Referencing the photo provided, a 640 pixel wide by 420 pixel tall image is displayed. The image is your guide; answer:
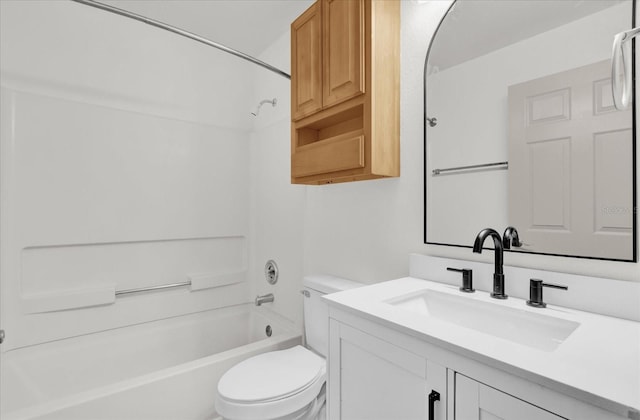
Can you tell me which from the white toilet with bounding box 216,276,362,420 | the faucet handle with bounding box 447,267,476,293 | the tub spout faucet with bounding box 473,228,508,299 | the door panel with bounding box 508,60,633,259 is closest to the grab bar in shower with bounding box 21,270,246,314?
the white toilet with bounding box 216,276,362,420

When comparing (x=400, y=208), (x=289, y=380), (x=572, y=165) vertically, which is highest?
(x=572, y=165)

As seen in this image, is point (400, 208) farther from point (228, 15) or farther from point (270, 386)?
point (228, 15)

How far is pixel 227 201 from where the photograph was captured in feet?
8.09

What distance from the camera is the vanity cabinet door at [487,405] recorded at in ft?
Result: 1.86

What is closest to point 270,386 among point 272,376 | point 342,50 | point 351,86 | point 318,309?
point 272,376

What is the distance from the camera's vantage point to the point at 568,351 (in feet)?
2.07

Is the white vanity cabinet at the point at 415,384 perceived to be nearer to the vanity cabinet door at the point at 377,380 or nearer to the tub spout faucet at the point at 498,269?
the vanity cabinet door at the point at 377,380

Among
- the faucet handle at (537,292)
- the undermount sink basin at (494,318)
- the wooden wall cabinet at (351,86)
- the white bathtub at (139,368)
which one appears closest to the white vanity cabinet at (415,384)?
A: the undermount sink basin at (494,318)

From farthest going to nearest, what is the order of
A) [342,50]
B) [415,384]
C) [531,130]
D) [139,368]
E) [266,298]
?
[266,298], [139,368], [342,50], [531,130], [415,384]

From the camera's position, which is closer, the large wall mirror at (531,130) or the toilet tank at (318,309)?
the large wall mirror at (531,130)

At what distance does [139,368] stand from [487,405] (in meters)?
2.14

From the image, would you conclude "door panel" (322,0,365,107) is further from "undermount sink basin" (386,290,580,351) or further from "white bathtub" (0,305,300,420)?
"white bathtub" (0,305,300,420)

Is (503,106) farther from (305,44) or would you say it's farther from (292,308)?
(292,308)

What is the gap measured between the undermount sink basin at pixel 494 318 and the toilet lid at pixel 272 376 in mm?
605
